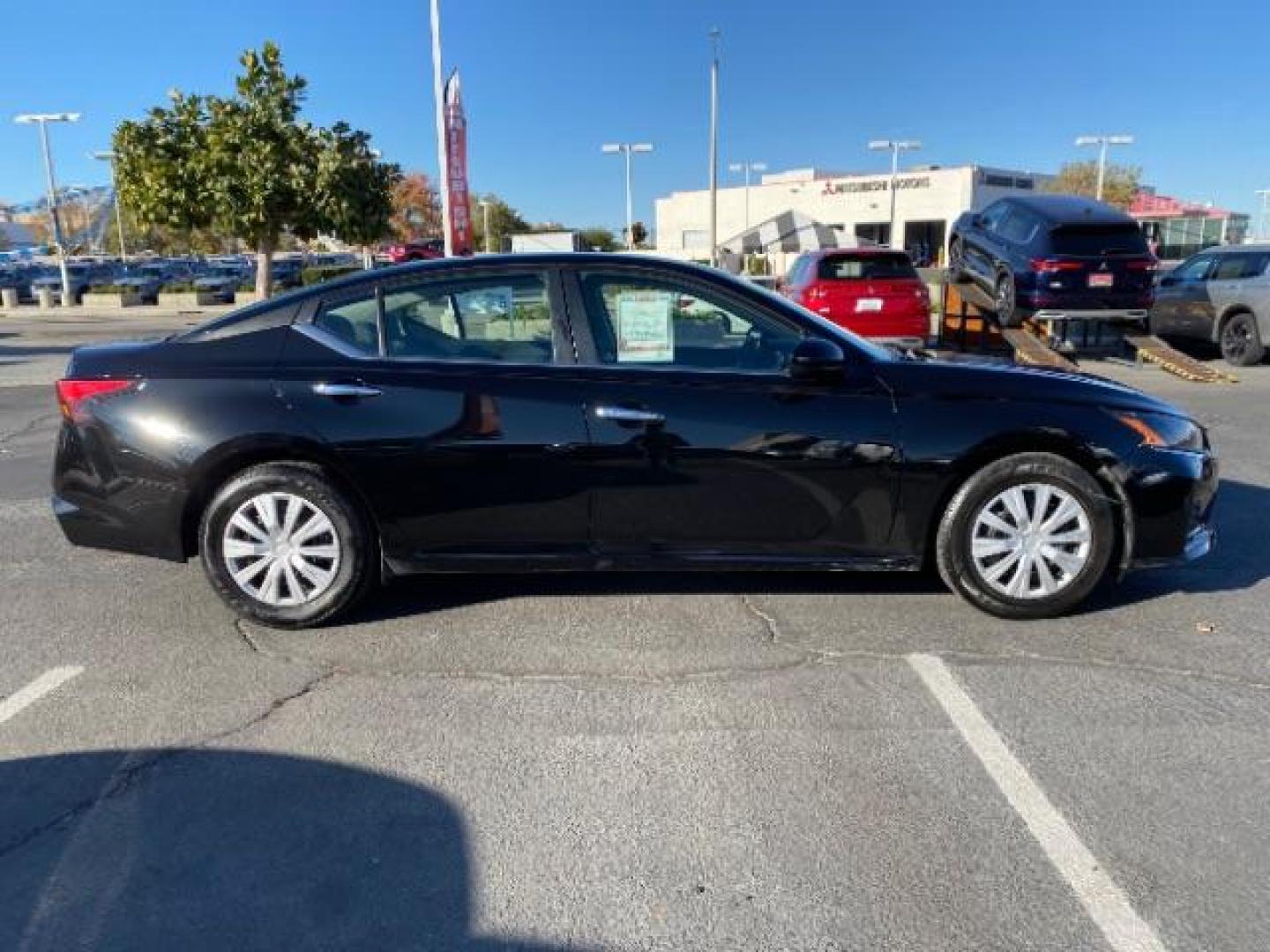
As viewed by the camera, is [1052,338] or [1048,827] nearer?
[1048,827]

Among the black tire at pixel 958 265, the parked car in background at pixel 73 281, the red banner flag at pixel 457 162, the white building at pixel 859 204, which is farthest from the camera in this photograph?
the white building at pixel 859 204

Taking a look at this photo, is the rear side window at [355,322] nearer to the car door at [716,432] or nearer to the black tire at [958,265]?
the car door at [716,432]

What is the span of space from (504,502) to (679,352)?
1.00 m

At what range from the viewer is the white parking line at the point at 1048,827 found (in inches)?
87.2

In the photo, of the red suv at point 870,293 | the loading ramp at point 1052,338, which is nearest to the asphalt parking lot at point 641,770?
the red suv at point 870,293

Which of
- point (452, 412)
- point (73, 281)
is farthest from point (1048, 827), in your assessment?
point (73, 281)

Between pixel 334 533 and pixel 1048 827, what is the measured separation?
9.59 feet

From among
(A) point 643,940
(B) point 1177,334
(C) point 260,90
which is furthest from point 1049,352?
(C) point 260,90

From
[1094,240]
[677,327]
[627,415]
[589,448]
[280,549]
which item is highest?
[1094,240]

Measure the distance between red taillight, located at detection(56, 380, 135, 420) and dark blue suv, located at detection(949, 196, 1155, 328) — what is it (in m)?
12.0

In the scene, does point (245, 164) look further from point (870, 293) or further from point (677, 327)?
point (677, 327)

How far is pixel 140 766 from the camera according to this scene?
9.73ft

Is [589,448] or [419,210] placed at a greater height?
[419,210]

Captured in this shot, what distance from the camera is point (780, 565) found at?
13.3 ft
